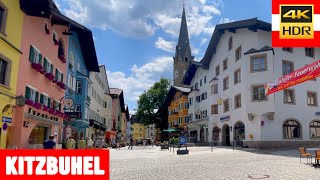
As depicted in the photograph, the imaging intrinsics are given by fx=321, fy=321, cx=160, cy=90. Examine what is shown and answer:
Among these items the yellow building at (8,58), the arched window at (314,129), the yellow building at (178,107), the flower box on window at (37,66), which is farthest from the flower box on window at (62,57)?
the yellow building at (178,107)

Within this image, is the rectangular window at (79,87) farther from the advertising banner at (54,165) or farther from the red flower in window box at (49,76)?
the advertising banner at (54,165)

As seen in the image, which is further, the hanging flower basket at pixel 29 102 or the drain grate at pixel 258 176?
the hanging flower basket at pixel 29 102

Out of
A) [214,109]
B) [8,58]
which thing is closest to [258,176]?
[8,58]

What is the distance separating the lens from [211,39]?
143ft

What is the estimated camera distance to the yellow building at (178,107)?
208 ft

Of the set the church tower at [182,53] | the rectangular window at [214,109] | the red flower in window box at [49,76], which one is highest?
the church tower at [182,53]

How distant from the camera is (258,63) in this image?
112 ft

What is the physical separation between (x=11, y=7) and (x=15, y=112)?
606cm

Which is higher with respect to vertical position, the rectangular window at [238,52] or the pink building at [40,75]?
the rectangular window at [238,52]

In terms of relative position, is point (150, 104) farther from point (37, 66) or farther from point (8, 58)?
point (8, 58)

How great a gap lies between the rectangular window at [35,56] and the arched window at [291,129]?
970 inches

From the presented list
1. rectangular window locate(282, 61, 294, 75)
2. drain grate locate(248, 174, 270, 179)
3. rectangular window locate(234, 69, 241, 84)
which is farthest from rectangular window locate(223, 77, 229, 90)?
drain grate locate(248, 174, 270, 179)

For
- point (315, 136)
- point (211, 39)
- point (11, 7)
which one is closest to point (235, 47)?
point (211, 39)

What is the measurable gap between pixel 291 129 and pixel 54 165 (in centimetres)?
3206
